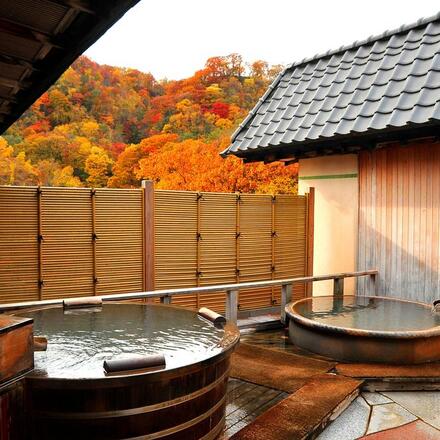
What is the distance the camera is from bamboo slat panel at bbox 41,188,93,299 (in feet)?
19.2

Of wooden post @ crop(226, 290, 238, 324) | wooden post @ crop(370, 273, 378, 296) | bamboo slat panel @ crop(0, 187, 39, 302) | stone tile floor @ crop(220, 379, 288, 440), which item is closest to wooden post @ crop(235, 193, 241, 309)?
wooden post @ crop(370, 273, 378, 296)

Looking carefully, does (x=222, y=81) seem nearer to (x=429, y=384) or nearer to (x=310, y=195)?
(x=310, y=195)

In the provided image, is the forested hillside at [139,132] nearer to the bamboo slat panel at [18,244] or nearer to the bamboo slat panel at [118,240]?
the bamboo slat panel at [118,240]

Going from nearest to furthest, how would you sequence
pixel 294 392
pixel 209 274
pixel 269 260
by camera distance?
1. pixel 294 392
2. pixel 209 274
3. pixel 269 260

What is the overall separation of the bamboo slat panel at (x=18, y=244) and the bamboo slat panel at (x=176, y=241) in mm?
1761

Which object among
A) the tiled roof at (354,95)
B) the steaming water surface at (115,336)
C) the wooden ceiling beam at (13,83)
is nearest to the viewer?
the steaming water surface at (115,336)

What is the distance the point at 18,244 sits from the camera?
223 inches

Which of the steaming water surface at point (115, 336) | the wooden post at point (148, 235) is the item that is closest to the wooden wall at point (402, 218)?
the wooden post at point (148, 235)

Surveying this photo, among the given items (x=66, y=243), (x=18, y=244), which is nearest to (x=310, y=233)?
(x=66, y=243)

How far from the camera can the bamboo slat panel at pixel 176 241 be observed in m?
6.77

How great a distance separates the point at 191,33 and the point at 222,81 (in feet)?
58.0

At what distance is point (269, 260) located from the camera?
316 inches

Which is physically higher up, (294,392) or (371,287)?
(371,287)

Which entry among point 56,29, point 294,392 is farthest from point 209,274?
point 56,29
